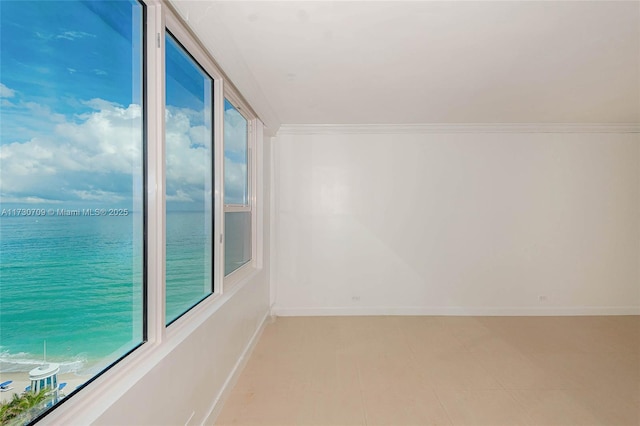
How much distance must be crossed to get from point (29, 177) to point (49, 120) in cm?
20

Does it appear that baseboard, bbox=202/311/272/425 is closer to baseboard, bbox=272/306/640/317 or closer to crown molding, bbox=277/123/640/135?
baseboard, bbox=272/306/640/317

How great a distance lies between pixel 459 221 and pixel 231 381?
3516 mm

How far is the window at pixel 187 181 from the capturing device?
2.08 m

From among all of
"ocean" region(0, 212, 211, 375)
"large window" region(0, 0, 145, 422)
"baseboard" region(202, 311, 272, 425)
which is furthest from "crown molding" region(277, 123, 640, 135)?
"ocean" region(0, 212, 211, 375)

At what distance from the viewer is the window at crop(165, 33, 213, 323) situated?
2.08m

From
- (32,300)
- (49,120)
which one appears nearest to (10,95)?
(49,120)

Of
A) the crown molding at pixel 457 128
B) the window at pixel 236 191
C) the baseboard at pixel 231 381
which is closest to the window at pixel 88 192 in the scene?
the baseboard at pixel 231 381

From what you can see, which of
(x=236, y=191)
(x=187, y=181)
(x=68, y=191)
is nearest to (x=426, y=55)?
(x=187, y=181)

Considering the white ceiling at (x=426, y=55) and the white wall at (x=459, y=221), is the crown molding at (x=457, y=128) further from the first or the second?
the white ceiling at (x=426, y=55)

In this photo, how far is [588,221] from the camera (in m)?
4.74

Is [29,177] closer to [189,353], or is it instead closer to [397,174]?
[189,353]

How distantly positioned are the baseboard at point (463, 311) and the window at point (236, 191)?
1.31 meters

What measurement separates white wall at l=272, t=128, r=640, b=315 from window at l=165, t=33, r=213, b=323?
218 cm

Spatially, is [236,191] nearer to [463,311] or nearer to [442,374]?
[442,374]
